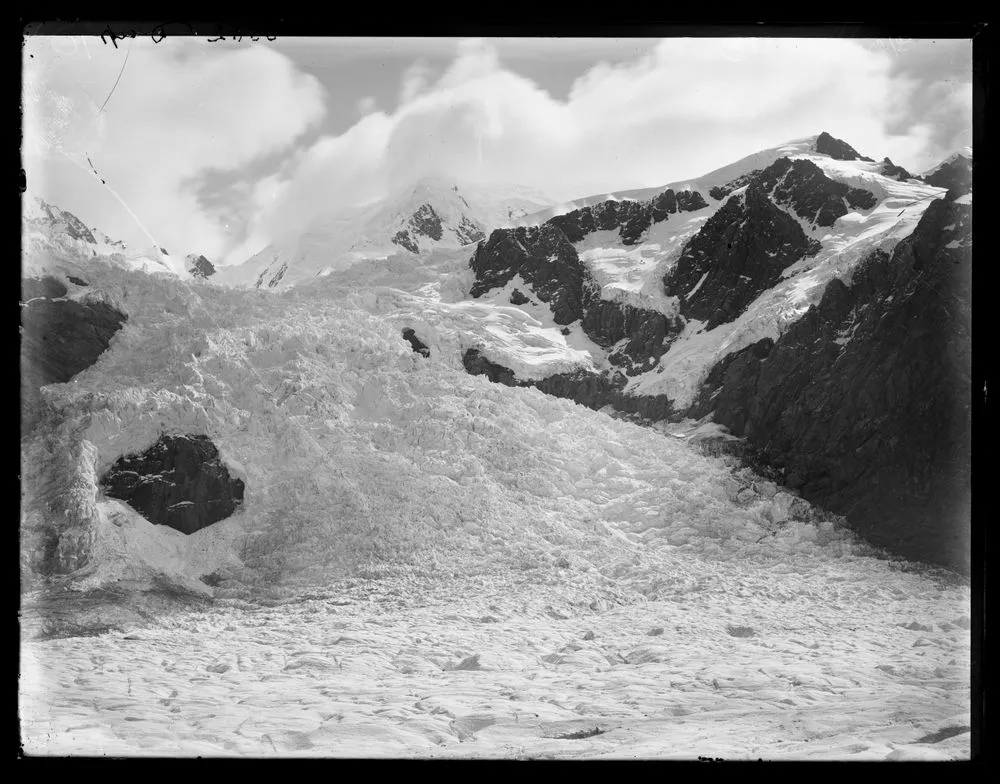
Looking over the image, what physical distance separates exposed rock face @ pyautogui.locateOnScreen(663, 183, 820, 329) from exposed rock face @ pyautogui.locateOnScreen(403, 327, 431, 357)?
185 cm

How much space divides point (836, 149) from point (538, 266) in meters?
2.09

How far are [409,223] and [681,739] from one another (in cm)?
350

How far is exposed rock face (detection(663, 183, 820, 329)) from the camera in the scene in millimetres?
5422

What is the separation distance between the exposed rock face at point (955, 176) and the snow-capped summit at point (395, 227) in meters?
2.25

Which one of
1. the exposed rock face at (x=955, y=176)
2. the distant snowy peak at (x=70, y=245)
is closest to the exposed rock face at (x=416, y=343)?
the distant snowy peak at (x=70, y=245)

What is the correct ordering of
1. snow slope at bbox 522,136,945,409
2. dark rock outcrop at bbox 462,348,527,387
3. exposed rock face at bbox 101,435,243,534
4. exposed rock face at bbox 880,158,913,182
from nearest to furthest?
exposed rock face at bbox 880,158,913,182 → exposed rock face at bbox 101,435,243,534 → snow slope at bbox 522,136,945,409 → dark rock outcrop at bbox 462,348,527,387

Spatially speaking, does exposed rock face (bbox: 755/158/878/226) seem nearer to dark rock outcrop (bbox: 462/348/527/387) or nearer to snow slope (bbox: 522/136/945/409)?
snow slope (bbox: 522/136/945/409)

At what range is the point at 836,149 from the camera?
474 cm

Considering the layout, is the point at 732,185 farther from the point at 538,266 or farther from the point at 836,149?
the point at 538,266

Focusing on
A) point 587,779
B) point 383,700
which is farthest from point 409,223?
point 587,779

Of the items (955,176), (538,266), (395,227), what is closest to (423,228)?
(395,227)

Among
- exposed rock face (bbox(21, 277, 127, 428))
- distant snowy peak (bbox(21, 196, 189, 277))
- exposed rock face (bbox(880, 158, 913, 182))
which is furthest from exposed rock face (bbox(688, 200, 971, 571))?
exposed rock face (bbox(21, 277, 127, 428))

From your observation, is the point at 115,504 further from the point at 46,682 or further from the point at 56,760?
the point at 56,760

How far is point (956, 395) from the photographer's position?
11.8 ft
